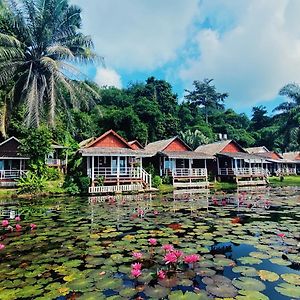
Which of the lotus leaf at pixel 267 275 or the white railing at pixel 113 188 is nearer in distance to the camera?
the lotus leaf at pixel 267 275

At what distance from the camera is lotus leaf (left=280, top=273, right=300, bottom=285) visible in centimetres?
361

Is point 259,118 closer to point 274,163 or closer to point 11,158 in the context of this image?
point 274,163

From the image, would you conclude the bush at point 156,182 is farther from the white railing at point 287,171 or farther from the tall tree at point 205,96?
the tall tree at point 205,96

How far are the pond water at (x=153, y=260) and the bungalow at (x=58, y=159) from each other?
65.1 ft

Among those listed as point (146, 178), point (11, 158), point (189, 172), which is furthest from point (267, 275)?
point (11, 158)

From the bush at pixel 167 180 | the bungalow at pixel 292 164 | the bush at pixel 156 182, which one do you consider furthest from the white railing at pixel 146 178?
the bungalow at pixel 292 164

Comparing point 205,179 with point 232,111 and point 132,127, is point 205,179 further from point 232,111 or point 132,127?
point 232,111

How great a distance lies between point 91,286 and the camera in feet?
11.7

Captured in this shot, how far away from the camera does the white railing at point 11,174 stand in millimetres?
22531

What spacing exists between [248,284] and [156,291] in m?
1.22

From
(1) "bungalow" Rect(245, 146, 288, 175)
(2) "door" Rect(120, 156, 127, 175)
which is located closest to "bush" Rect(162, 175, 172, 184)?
(2) "door" Rect(120, 156, 127, 175)

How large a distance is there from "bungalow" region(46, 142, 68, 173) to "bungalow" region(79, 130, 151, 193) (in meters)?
5.29

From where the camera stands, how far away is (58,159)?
27.7 metres

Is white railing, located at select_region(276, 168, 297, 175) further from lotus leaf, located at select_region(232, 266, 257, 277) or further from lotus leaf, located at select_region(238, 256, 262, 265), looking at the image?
lotus leaf, located at select_region(232, 266, 257, 277)
